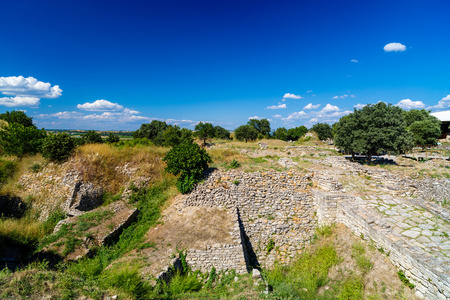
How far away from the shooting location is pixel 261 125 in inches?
2601

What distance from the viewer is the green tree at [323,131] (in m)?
47.6

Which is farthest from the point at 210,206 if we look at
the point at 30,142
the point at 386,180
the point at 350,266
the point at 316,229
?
the point at 30,142

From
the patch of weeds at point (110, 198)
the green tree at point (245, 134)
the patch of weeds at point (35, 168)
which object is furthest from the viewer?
the green tree at point (245, 134)

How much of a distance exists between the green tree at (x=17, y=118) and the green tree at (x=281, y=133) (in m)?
60.3

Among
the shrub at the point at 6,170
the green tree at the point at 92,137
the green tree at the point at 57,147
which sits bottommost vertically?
the shrub at the point at 6,170

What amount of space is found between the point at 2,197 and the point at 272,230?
51.0 ft

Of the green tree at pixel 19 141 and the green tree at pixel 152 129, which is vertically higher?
the green tree at pixel 152 129

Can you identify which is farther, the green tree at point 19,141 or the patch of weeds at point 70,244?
the green tree at point 19,141

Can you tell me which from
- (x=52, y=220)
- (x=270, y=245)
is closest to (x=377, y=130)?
(x=270, y=245)

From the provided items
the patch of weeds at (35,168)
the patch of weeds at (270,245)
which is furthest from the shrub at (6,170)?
the patch of weeds at (270,245)

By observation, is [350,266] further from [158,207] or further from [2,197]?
[2,197]

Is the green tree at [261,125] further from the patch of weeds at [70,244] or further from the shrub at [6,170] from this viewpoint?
the patch of weeds at [70,244]

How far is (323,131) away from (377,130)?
37102mm

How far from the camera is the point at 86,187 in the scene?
11.1m
